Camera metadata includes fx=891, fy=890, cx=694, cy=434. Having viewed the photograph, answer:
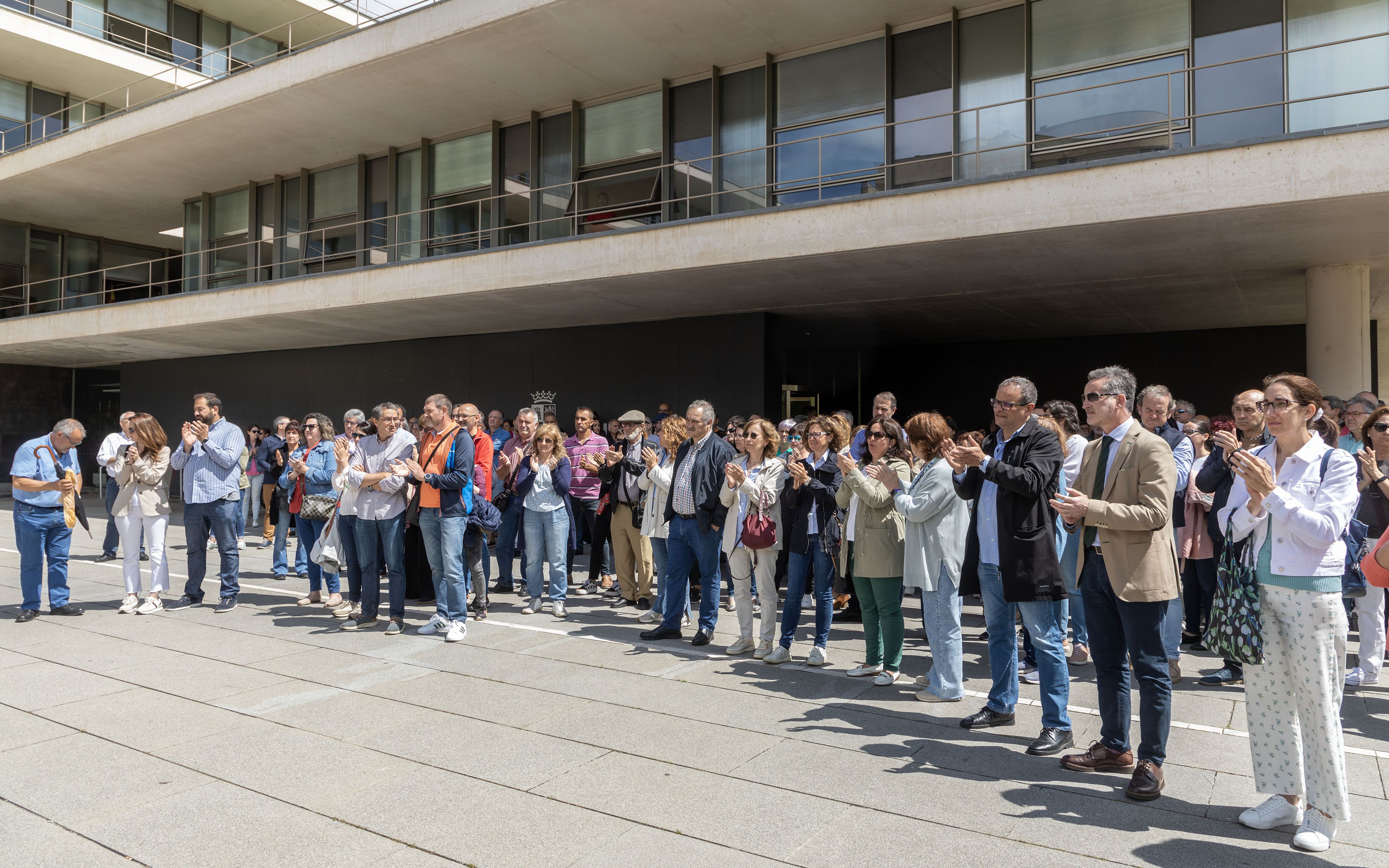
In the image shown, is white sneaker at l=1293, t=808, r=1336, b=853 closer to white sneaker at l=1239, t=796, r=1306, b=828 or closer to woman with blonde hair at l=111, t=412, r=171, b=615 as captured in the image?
white sneaker at l=1239, t=796, r=1306, b=828

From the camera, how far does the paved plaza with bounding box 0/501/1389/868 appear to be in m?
3.69

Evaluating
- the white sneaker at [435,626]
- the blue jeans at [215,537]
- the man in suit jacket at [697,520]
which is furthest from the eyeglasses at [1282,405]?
the blue jeans at [215,537]

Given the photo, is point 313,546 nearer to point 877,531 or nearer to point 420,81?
point 877,531

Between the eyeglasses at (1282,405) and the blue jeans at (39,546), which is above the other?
the eyeglasses at (1282,405)

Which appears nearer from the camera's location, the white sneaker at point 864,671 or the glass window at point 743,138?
the white sneaker at point 864,671

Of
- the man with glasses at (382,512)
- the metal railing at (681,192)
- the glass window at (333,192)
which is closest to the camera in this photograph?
the man with glasses at (382,512)

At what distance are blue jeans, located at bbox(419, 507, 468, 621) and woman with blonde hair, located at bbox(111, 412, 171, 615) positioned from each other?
285 cm

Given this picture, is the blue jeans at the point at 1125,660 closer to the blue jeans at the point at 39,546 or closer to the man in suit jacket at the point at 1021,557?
the man in suit jacket at the point at 1021,557

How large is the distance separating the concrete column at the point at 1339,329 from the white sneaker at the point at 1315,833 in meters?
9.30

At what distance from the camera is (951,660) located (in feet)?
18.7

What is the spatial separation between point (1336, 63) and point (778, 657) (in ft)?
31.7

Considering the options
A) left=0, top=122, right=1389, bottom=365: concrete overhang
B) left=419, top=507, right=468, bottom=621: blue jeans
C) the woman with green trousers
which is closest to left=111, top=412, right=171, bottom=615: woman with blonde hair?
left=419, top=507, right=468, bottom=621: blue jeans

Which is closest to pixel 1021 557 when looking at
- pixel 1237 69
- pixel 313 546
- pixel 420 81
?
pixel 313 546

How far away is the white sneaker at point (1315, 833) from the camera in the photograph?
11.9 ft
